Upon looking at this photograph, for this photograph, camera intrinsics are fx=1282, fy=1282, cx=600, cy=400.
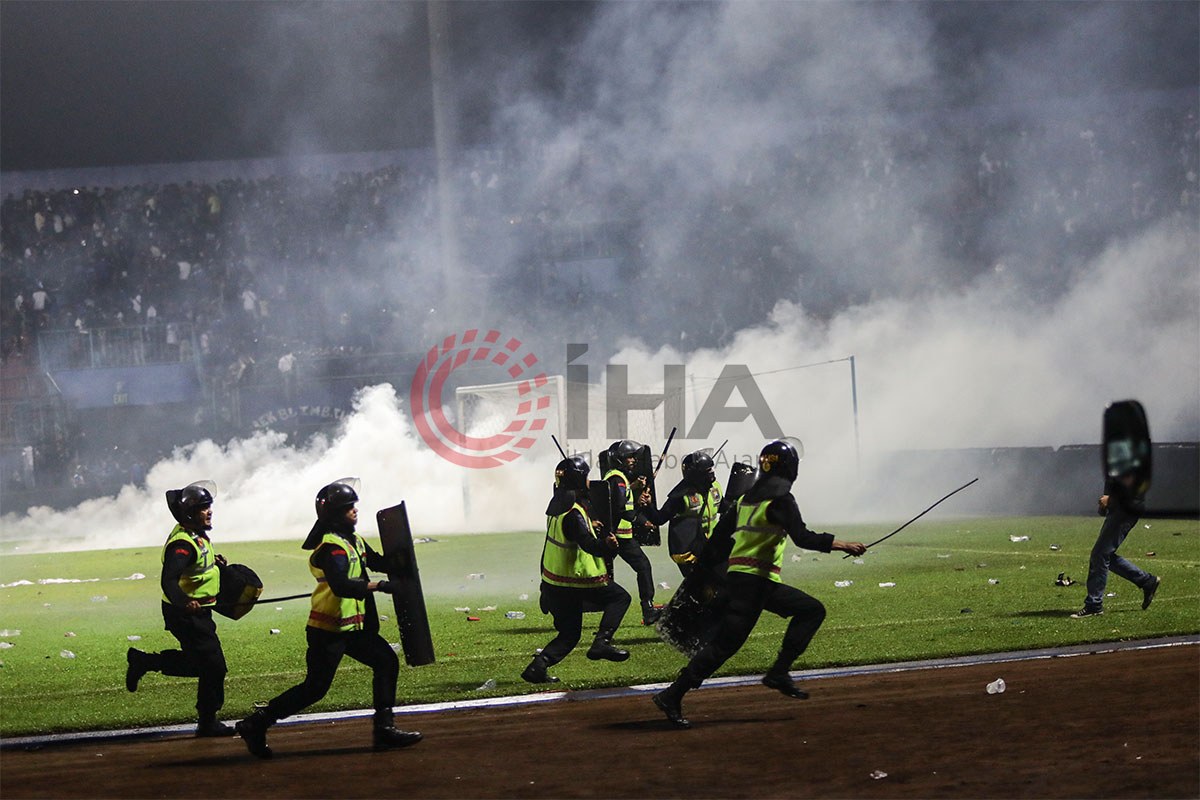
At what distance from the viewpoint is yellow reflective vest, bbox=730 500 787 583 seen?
680 cm

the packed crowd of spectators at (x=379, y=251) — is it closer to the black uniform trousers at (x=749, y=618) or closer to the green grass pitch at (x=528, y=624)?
the green grass pitch at (x=528, y=624)

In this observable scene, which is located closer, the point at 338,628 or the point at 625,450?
the point at 338,628

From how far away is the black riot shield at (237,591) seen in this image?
289 inches

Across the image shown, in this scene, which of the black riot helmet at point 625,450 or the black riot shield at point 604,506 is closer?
the black riot shield at point 604,506

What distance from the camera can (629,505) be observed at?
10531 mm

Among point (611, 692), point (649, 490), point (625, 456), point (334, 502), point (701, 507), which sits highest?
point (625, 456)

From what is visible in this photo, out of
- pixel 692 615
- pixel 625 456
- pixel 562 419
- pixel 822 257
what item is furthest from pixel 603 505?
pixel 822 257

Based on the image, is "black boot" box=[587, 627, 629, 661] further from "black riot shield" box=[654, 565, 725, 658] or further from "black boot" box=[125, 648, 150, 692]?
"black boot" box=[125, 648, 150, 692]

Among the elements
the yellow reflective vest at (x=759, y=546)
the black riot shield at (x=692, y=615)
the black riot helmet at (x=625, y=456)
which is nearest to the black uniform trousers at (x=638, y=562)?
the black riot helmet at (x=625, y=456)

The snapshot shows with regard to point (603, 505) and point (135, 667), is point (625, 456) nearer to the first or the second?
point (603, 505)

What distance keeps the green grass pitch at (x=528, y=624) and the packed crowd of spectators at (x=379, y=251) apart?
18.2 metres

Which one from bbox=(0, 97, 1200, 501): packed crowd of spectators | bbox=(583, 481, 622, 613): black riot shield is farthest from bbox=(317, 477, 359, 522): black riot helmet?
bbox=(0, 97, 1200, 501): packed crowd of spectators

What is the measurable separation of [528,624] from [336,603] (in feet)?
18.5

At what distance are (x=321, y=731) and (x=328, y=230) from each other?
35636mm
